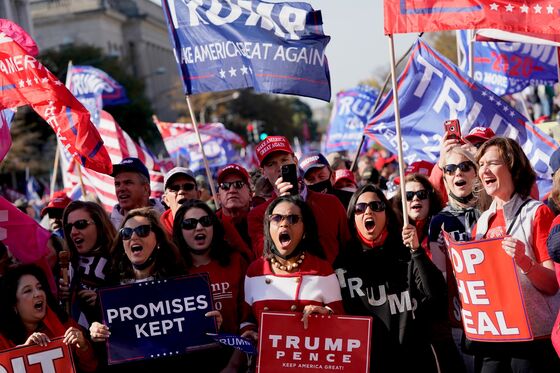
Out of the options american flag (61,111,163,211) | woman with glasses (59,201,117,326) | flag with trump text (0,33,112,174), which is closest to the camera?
woman with glasses (59,201,117,326)

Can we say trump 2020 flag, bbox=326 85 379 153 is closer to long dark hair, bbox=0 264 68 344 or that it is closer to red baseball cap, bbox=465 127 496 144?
red baseball cap, bbox=465 127 496 144

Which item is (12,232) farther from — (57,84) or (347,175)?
(347,175)

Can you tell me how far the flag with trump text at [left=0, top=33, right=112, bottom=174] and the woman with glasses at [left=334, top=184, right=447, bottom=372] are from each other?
7.57 feet

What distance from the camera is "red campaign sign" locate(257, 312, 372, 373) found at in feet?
17.2

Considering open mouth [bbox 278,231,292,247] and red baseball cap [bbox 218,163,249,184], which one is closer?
open mouth [bbox 278,231,292,247]

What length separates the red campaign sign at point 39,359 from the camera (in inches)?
205

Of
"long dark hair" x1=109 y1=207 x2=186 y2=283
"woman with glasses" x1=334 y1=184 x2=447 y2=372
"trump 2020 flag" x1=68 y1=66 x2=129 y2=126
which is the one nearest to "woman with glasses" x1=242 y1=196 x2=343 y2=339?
"woman with glasses" x1=334 y1=184 x2=447 y2=372

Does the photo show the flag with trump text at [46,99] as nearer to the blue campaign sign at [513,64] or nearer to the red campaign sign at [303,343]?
the red campaign sign at [303,343]

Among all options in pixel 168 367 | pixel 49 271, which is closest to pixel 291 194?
pixel 168 367

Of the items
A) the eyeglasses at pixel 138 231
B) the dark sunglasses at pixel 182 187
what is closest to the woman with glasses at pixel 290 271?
the eyeglasses at pixel 138 231

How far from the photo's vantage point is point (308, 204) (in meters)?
5.77

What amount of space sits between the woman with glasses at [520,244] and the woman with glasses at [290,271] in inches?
35.4

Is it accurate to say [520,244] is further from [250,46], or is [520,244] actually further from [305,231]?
[250,46]

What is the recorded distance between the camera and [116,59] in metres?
68.1
